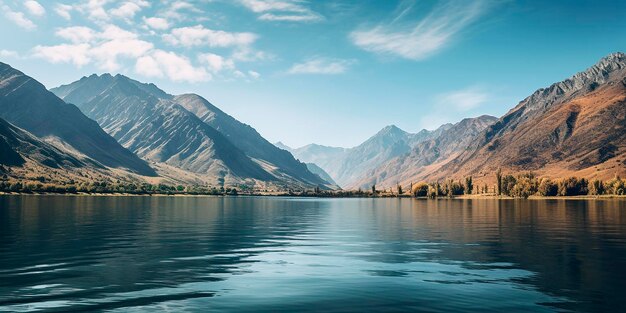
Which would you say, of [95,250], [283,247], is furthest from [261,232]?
[95,250]

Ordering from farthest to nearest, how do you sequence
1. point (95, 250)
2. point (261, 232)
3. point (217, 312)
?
1. point (261, 232)
2. point (95, 250)
3. point (217, 312)

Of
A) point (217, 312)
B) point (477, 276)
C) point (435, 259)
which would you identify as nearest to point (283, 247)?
point (435, 259)

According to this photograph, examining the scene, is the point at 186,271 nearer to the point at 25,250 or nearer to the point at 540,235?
the point at 25,250

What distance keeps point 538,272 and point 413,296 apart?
712 inches

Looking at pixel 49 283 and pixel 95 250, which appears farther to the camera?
pixel 95 250

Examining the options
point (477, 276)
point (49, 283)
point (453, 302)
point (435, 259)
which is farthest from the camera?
point (435, 259)

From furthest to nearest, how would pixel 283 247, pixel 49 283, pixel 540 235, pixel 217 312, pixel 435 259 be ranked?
pixel 540 235
pixel 283 247
pixel 435 259
pixel 49 283
pixel 217 312

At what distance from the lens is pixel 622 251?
207ft

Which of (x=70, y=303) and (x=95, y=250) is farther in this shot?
(x=95, y=250)

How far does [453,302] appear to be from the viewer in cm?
3497

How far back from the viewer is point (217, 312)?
1265 inches

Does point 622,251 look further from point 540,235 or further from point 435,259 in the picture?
point 435,259

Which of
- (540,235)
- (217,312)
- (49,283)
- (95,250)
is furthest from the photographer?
(540,235)

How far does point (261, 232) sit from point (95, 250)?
37.6 meters
